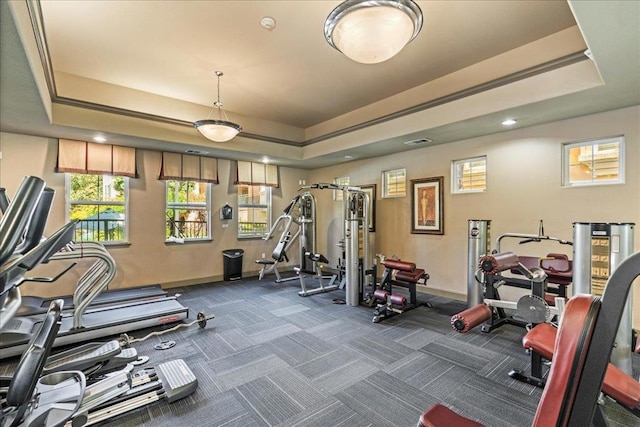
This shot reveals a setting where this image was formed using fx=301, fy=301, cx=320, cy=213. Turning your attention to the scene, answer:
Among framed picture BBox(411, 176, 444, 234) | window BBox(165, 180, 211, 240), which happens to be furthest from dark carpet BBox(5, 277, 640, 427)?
window BBox(165, 180, 211, 240)

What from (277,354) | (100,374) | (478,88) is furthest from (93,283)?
(478,88)

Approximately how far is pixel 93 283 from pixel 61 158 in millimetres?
2687

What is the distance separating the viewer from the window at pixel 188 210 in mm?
6074

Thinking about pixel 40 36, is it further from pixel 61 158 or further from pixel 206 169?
pixel 206 169

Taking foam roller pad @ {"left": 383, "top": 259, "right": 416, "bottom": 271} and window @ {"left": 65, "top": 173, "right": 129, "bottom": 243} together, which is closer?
foam roller pad @ {"left": 383, "top": 259, "right": 416, "bottom": 271}

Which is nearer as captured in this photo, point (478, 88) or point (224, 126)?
point (478, 88)

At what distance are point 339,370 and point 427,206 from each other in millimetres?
3633

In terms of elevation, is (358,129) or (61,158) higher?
(358,129)

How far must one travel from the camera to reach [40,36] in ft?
9.40

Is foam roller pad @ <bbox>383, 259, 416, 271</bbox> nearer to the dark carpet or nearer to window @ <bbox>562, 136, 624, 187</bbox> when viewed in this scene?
the dark carpet

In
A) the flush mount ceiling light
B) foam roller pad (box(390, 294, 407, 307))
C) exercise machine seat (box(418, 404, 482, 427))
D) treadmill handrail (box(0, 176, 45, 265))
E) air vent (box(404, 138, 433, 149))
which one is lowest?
foam roller pad (box(390, 294, 407, 307))

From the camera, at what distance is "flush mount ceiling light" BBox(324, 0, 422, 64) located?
2.08 metres

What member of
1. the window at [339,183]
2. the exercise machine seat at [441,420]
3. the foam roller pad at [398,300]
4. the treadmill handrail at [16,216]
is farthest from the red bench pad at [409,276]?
the treadmill handrail at [16,216]

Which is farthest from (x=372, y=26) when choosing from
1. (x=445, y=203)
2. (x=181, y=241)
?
(x=181, y=241)
